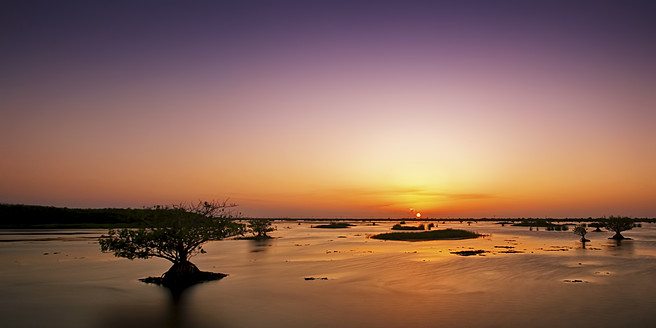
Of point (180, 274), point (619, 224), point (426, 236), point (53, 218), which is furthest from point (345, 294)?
point (53, 218)

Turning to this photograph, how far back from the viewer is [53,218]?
137750 mm

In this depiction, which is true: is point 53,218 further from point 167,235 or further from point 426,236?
point 167,235

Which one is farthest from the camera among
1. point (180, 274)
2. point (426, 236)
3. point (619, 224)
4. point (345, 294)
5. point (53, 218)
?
point (53, 218)

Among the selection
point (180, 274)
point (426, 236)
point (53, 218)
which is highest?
point (53, 218)

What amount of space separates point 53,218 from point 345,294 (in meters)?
141

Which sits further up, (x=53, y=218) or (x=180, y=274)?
(x=53, y=218)

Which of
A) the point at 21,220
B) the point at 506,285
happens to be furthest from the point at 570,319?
the point at 21,220

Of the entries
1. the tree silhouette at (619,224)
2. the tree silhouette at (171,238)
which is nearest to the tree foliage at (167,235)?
the tree silhouette at (171,238)

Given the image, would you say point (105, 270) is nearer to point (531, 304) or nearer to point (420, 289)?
point (420, 289)

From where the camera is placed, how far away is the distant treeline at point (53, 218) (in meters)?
125

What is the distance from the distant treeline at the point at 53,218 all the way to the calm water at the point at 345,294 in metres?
91.3

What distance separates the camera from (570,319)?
20406 millimetres

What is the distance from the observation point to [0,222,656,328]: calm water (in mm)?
20812

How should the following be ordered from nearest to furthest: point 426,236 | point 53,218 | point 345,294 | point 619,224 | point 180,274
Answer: point 345,294, point 180,274, point 619,224, point 426,236, point 53,218
